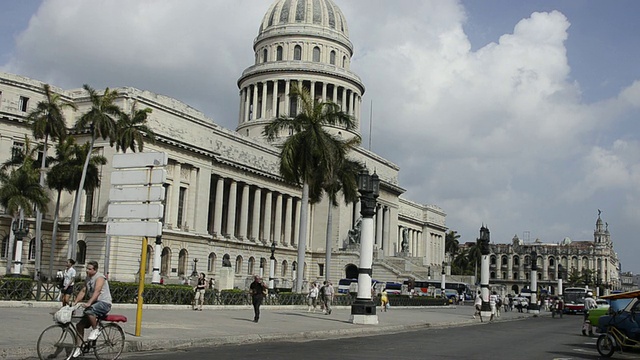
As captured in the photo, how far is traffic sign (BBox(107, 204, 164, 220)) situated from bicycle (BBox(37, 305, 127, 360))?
428cm

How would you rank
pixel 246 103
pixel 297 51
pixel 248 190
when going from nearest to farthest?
1. pixel 248 190
2. pixel 297 51
3. pixel 246 103

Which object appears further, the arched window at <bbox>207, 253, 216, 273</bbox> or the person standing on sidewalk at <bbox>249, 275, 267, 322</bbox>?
the arched window at <bbox>207, 253, 216, 273</bbox>

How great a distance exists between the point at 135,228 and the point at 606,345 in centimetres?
1297

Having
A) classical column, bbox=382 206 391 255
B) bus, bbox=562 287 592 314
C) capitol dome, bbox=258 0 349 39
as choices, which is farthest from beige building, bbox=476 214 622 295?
bus, bbox=562 287 592 314

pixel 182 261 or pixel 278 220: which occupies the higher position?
pixel 278 220

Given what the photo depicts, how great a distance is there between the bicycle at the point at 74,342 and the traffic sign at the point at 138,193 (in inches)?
180

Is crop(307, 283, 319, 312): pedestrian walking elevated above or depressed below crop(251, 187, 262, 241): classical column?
below

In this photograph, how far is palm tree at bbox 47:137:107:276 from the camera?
51844 millimetres

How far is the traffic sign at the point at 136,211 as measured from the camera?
688 inches

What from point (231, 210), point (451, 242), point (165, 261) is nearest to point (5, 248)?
point (165, 261)

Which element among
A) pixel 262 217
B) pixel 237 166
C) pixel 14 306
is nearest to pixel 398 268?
pixel 262 217

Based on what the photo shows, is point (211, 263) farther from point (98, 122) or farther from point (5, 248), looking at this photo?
point (98, 122)

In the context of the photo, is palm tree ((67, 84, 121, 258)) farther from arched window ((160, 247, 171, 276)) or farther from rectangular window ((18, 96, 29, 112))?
arched window ((160, 247, 171, 276))

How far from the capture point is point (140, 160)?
18.0 metres
